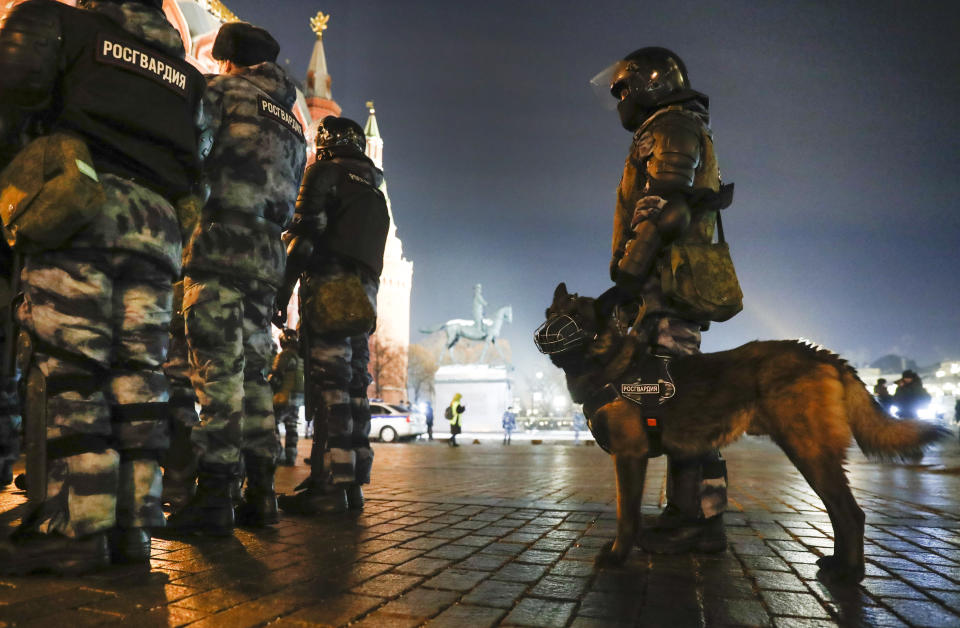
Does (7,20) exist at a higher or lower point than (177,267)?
higher

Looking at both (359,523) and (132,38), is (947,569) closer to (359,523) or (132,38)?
(359,523)

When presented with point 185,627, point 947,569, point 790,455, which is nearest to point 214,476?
point 185,627

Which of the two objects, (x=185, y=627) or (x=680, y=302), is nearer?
(x=185, y=627)

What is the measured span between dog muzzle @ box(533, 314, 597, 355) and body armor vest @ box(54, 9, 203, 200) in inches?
72.0

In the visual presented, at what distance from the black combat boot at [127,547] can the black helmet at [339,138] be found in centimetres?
294

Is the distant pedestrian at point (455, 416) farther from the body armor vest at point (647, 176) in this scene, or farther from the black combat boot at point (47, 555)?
the black combat boot at point (47, 555)

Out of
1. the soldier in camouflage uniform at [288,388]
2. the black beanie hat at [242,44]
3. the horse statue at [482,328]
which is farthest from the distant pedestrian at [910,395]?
the horse statue at [482,328]

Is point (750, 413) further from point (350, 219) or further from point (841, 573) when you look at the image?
point (350, 219)

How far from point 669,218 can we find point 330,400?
8.45 ft

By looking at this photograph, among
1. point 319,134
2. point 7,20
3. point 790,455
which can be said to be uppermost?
point 319,134

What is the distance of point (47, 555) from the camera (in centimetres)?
222

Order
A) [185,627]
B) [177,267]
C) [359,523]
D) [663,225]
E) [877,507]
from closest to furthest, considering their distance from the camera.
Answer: [185,627] → [177,267] → [663,225] → [359,523] → [877,507]

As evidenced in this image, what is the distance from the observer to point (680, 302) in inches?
122

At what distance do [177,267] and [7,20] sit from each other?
3.58 ft
